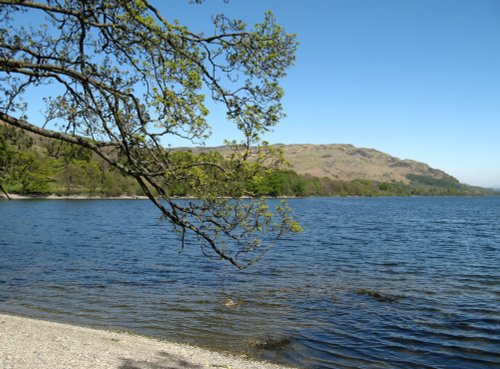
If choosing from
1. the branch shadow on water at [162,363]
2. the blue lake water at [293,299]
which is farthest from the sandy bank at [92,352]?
the blue lake water at [293,299]

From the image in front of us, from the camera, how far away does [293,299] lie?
21359 millimetres

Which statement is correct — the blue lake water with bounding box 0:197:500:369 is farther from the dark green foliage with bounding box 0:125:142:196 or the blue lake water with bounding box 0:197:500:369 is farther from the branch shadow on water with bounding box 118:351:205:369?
the dark green foliage with bounding box 0:125:142:196

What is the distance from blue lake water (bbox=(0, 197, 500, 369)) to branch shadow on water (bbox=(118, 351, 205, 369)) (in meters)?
2.56

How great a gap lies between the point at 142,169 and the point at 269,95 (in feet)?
10.1

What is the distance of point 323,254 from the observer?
3744cm

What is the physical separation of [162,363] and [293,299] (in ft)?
34.6

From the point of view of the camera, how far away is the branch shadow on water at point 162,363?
11.3 m

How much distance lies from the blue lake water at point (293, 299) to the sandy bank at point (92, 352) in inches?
62.5

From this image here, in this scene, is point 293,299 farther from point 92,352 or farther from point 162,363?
point 92,352

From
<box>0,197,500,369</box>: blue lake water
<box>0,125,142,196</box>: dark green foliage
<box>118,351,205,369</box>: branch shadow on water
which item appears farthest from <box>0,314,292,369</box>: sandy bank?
<box>0,125,142,196</box>: dark green foliage

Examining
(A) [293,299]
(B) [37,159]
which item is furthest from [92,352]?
(A) [293,299]

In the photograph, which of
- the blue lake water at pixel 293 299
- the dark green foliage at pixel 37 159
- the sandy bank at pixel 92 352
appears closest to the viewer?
the sandy bank at pixel 92 352

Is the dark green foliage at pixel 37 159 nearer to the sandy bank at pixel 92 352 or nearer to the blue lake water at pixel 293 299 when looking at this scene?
the sandy bank at pixel 92 352

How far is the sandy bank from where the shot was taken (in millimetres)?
10961
